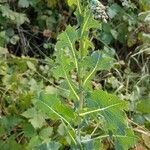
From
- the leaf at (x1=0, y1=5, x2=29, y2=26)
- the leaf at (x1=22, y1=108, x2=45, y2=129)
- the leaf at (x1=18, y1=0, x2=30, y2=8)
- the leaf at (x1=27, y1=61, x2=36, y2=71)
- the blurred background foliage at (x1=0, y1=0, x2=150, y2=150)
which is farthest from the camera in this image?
the leaf at (x1=18, y1=0, x2=30, y2=8)

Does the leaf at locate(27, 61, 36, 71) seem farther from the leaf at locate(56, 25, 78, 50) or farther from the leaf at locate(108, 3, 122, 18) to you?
the leaf at locate(56, 25, 78, 50)

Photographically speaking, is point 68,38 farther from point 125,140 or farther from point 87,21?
point 125,140

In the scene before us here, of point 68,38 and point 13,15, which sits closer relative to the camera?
point 68,38

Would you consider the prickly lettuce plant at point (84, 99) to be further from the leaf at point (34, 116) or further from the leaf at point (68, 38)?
the leaf at point (34, 116)

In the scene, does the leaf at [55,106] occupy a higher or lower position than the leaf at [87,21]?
lower

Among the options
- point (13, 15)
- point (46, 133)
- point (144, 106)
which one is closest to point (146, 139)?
point (144, 106)

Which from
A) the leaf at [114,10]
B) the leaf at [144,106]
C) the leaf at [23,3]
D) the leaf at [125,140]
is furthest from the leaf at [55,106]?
the leaf at [114,10]

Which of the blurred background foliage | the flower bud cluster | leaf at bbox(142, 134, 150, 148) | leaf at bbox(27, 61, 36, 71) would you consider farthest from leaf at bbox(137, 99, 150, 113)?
the flower bud cluster

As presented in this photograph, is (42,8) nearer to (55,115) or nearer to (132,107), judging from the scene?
(132,107)
